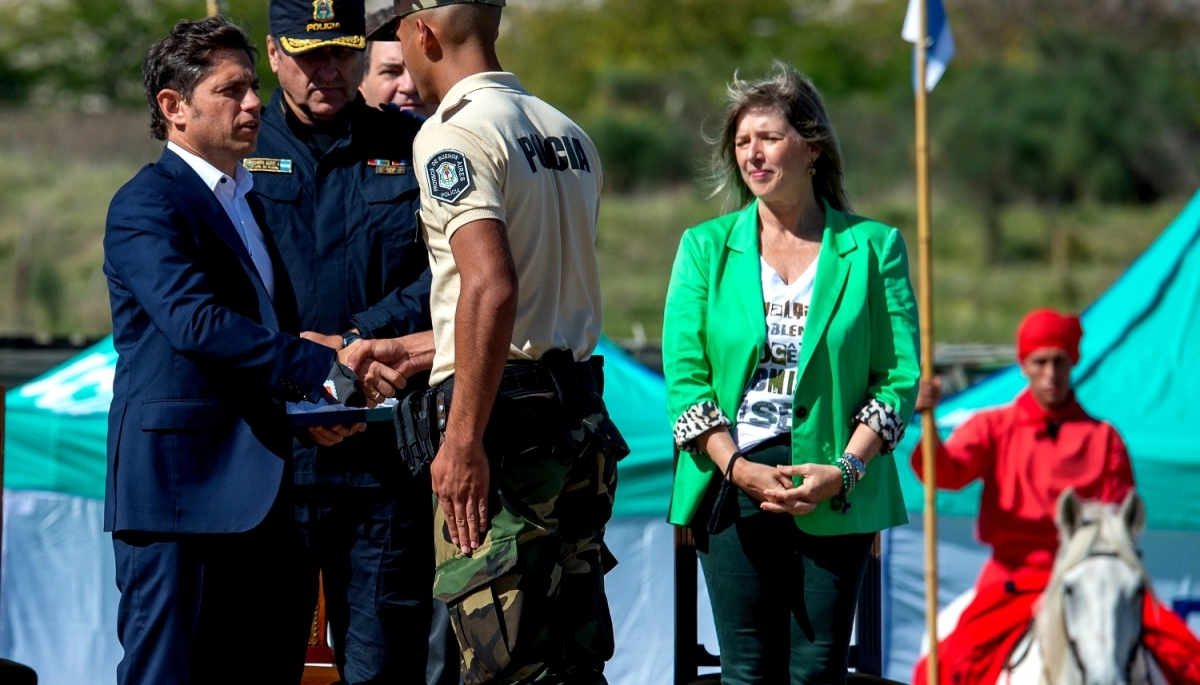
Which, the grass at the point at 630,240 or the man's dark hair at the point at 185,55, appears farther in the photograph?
the grass at the point at 630,240

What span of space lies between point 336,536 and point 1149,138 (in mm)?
27814

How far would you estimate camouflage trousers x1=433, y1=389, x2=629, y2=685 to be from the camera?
2.75 metres

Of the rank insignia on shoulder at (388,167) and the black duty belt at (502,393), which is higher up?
the rank insignia on shoulder at (388,167)

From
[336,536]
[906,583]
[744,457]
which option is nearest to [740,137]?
[744,457]

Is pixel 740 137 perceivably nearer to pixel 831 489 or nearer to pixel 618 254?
pixel 831 489

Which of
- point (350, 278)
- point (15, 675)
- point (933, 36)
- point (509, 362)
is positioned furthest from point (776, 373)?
point (15, 675)

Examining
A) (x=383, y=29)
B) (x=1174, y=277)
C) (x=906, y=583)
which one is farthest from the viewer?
(x=1174, y=277)

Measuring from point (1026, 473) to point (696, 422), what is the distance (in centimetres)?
161

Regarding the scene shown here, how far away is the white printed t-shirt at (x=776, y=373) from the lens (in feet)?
11.2

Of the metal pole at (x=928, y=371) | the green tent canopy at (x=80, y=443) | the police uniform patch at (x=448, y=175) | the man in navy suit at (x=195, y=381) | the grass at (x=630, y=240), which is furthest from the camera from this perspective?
the grass at (x=630, y=240)

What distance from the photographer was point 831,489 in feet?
10.8

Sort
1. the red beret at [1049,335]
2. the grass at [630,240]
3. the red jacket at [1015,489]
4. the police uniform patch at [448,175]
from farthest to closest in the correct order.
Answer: the grass at [630,240], the red beret at [1049,335], the red jacket at [1015,489], the police uniform patch at [448,175]

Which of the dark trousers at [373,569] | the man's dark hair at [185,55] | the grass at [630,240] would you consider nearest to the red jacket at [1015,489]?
the dark trousers at [373,569]

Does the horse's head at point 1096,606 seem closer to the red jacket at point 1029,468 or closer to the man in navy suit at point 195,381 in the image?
the red jacket at point 1029,468
